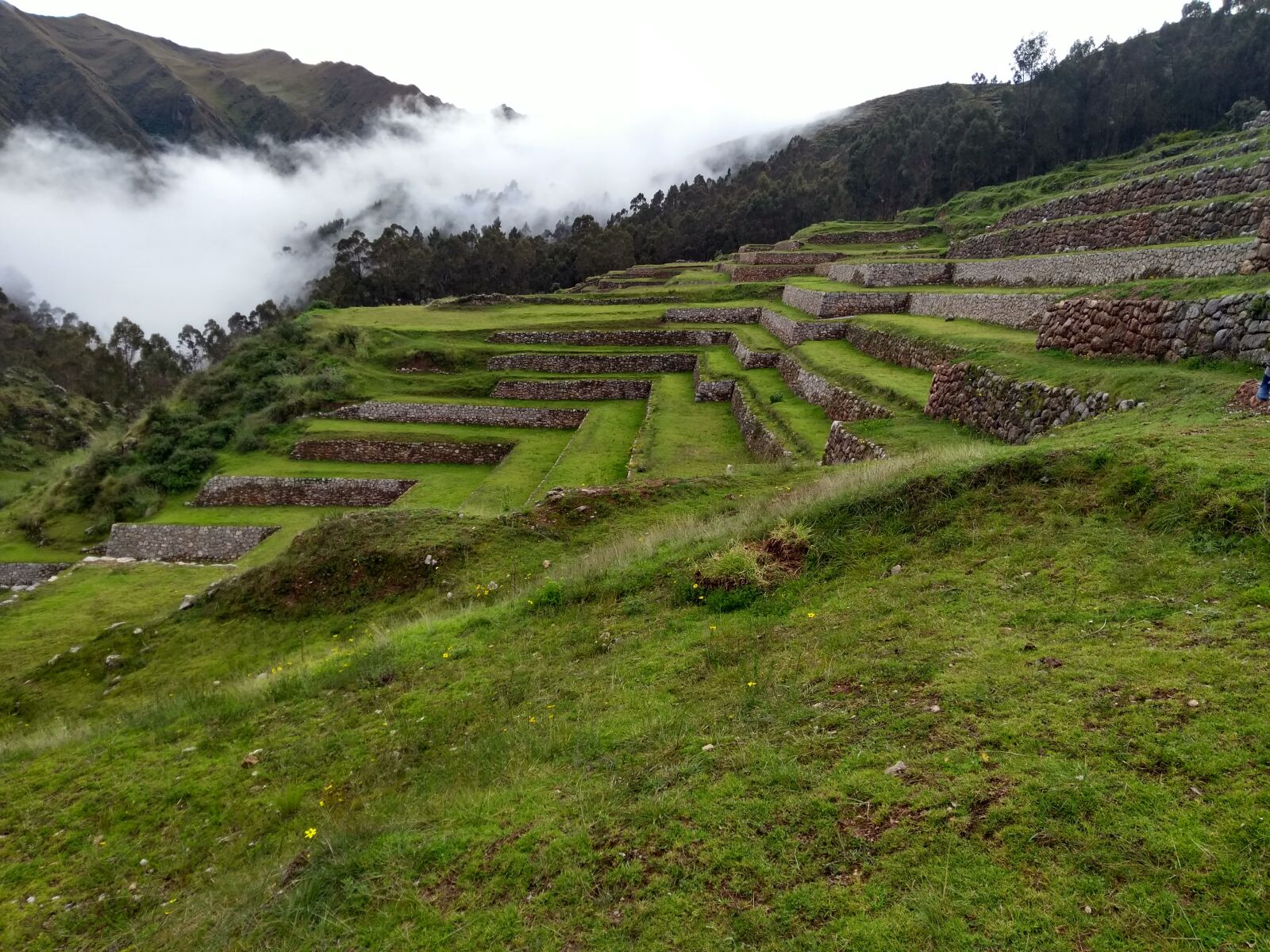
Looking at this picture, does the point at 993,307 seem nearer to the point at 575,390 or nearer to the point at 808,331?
the point at 808,331

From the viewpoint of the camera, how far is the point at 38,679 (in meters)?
10.9

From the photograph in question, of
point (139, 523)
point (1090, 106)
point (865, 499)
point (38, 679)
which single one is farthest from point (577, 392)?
point (1090, 106)

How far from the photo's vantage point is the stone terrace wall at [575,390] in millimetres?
27438

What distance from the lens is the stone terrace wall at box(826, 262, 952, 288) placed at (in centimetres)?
2548

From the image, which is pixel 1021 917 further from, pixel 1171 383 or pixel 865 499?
pixel 1171 383

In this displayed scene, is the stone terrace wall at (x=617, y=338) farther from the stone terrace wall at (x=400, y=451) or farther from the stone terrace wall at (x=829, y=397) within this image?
the stone terrace wall at (x=400, y=451)

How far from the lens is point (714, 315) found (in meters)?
32.4

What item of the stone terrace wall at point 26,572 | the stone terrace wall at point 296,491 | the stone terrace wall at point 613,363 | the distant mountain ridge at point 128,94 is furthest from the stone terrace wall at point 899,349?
the distant mountain ridge at point 128,94

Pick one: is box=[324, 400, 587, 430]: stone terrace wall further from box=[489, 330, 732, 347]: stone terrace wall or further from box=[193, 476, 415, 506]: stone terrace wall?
box=[489, 330, 732, 347]: stone terrace wall

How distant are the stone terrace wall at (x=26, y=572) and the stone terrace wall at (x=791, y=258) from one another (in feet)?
120

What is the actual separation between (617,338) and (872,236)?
21572mm

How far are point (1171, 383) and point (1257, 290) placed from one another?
5.17 feet

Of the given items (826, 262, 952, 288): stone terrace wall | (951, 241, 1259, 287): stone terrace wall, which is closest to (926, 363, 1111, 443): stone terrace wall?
(951, 241, 1259, 287): stone terrace wall

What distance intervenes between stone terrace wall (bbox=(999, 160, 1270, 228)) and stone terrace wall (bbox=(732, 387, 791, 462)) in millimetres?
13750
